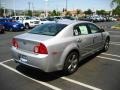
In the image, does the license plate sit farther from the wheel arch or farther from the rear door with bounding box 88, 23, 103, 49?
the rear door with bounding box 88, 23, 103, 49

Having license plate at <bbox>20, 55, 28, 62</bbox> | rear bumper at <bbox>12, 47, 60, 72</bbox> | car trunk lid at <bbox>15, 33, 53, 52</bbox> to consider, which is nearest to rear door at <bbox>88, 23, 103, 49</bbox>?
car trunk lid at <bbox>15, 33, 53, 52</bbox>

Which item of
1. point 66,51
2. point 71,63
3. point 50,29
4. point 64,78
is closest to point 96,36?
point 71,63

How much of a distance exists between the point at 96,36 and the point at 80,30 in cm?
133

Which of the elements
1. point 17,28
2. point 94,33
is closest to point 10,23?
point 17,28

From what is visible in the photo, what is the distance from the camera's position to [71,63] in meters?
6.88

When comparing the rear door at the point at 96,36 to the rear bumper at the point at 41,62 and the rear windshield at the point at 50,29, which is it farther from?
the rear bumper at the point at 41,62

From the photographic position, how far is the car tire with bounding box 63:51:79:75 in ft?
21.7

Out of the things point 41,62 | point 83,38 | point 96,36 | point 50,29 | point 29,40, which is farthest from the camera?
point 96,36

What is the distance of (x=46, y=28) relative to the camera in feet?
23.7

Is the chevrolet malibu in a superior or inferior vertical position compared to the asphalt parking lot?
superior

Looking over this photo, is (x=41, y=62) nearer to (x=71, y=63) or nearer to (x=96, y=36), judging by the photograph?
(x=71, y=63)

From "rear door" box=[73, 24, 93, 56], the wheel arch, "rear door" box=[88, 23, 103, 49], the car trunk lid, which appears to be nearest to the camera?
the car trunk lid

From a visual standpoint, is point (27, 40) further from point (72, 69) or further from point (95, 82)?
point (95, 82)

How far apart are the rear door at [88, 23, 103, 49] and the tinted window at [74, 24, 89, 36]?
480mm
